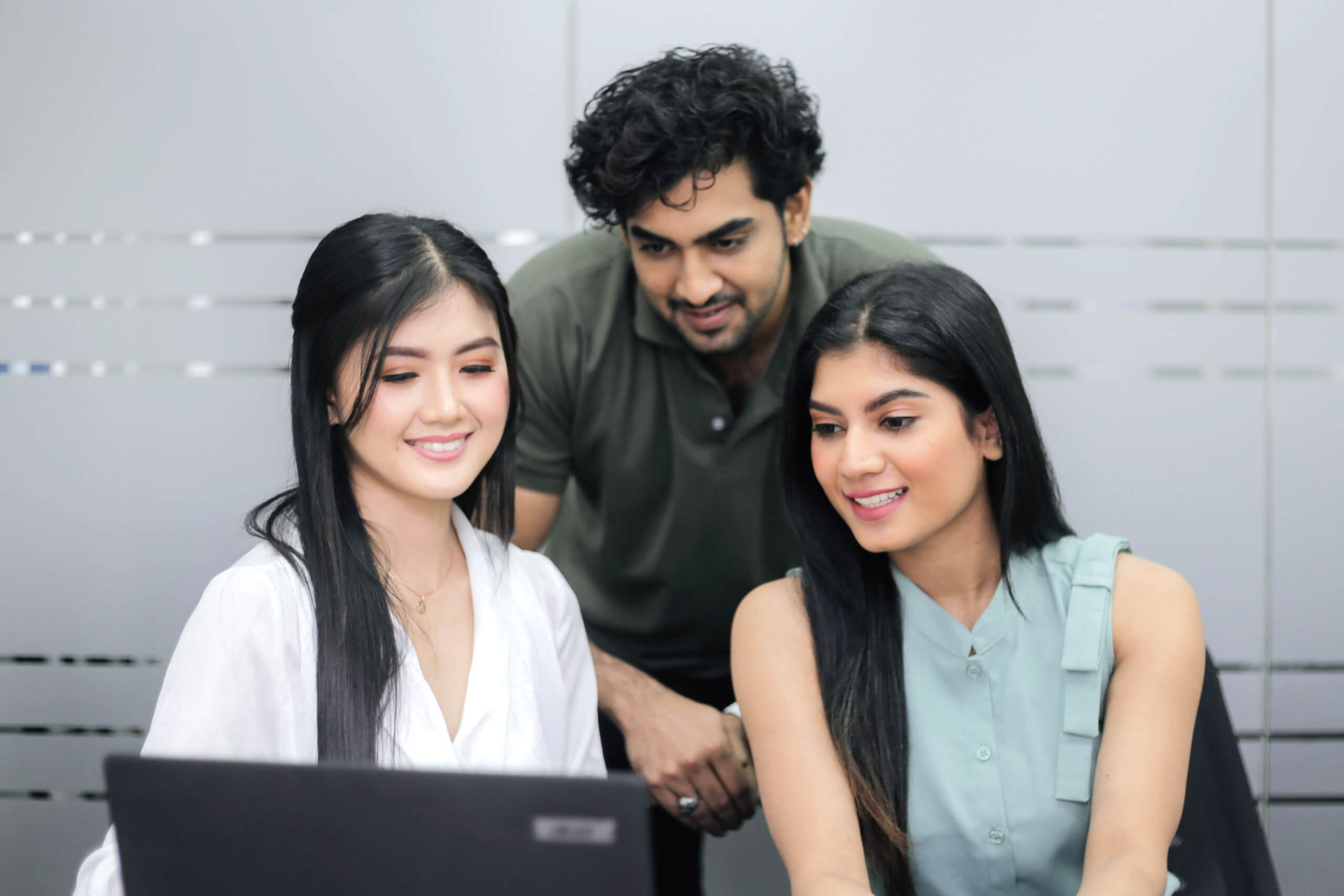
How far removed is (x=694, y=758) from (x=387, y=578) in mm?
589

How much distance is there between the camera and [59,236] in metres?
2.61

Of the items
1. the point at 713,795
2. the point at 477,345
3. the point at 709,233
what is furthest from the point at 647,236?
the point at 713,795

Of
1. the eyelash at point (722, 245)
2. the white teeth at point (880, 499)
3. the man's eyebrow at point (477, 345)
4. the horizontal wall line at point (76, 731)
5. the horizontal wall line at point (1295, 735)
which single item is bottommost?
the horizontal wall line at point (1295, 735)

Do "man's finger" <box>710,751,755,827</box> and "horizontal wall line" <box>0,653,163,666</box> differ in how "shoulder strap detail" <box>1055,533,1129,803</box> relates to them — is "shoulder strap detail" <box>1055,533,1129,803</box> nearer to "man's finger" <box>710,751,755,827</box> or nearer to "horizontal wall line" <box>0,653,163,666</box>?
"man's finger" <box>710,751,755,827</box>

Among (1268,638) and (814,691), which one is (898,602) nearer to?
(814,691)

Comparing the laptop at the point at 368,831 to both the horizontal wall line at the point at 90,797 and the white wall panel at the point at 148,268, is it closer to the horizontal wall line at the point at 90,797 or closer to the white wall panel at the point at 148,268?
the white wall panel at the point at 148,268

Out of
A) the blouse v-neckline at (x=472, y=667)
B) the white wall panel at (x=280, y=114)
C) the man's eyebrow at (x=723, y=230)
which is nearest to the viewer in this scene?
the blouse v-neckline at (x=472, y=667)

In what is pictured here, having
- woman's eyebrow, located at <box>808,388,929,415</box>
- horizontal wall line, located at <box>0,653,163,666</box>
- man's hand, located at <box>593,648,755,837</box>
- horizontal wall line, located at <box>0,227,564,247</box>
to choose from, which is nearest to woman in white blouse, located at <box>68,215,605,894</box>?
man's hand, located at <box>593,648,755,837</box>

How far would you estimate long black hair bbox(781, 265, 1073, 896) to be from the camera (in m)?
1.41

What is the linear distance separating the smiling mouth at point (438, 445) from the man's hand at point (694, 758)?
632 millimetres

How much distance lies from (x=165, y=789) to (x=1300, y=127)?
279 centimetres

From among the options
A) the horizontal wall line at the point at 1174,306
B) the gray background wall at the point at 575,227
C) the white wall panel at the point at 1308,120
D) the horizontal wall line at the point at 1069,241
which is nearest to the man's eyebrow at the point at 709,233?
the gray background wall at the point at 575,227

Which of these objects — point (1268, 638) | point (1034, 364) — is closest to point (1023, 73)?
point (1034, 364)

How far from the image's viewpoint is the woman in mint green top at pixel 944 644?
1369 mm
